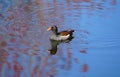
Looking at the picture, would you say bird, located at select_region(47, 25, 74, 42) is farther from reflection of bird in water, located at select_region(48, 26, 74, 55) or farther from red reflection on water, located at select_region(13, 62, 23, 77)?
red reflection on water, located at select_region(13, 62, 23, 77)

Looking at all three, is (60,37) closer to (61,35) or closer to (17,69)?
(61,35)

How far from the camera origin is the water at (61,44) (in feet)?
5.28

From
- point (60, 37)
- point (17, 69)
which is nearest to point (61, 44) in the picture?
point (60, 37)

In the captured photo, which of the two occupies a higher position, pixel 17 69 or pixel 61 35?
pixel 61 35

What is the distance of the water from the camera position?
5.28 feet

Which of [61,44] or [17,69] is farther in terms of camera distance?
[61,44]

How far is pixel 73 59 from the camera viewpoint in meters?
1.69

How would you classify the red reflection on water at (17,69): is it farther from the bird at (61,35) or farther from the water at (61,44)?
the bird at (61,35)

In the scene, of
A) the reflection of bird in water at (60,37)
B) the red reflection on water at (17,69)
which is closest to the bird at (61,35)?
the reflection of bird in water at (60,37)

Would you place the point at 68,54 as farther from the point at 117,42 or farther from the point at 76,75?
the point at 117,42

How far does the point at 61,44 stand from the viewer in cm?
180

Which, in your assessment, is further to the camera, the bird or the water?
the bird

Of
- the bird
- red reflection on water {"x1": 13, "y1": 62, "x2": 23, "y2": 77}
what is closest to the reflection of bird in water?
the bird

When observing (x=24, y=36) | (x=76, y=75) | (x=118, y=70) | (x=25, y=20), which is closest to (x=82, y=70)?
(x=76, y=75)
